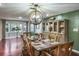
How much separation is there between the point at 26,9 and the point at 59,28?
29.9 inches

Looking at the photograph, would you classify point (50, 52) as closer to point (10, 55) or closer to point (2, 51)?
point (10, 55)

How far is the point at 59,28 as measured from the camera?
2.36 m

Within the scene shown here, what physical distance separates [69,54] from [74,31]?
480 mm

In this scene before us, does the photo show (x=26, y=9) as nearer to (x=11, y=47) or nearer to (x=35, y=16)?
(x=35, y=16)

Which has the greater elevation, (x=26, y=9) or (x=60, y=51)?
(x=26, y=9)

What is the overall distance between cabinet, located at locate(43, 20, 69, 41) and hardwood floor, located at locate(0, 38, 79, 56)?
0.41 metres

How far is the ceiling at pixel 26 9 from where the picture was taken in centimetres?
228

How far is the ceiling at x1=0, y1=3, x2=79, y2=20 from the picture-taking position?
2281 mm

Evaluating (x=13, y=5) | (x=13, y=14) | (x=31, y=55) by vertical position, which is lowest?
(x=31, y=55)

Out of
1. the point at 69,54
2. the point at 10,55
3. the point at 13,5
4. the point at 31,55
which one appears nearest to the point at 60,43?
the point at 69,54

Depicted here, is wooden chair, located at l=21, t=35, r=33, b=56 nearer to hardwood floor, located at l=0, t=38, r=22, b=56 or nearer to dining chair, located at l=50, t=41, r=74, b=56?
hardwood floor, located at l=0, t=38, r=22, b=56

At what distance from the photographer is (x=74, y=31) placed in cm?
232

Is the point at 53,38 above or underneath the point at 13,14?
underneath

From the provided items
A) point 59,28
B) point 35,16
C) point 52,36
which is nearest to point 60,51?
point 52,36
